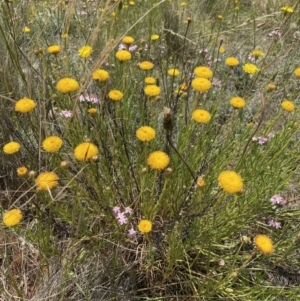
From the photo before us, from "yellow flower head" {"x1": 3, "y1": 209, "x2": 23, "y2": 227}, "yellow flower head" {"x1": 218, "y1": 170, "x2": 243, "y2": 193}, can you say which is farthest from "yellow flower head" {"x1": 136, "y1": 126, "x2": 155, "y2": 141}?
"yellow flower head" {"x1": 3, "y1": 209, "x2": 23, "y2": 227}

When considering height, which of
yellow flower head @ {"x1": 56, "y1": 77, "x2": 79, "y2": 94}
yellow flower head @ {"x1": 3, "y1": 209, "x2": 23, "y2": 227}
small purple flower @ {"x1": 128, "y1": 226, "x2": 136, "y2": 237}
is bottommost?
small purple flower @ {"x1": 128, "y1": 226, "x2": 136, "y2": 237}

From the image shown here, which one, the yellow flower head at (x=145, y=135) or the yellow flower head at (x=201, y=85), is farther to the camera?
the yellow flower head at (x=201, y=85)

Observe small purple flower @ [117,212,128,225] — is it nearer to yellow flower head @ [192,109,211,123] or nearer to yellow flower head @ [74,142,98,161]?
yellow flower head @ [74,142,98,161]

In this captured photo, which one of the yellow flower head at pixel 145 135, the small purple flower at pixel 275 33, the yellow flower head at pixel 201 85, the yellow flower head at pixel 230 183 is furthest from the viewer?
the small purple flower at pixel 275 33

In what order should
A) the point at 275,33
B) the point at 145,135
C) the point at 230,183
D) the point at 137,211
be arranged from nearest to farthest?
the point at 230,183 < the point at 145,135 < the point at 137,211 < the point at 275,33

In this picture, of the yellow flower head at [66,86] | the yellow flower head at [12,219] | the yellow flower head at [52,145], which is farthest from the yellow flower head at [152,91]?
the yellow flower head at [12,219]

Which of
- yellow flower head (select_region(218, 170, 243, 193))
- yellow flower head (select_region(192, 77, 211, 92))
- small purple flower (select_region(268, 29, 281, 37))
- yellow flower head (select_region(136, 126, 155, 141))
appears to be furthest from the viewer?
small purple flower (select_region(268, 29, 281, 37))

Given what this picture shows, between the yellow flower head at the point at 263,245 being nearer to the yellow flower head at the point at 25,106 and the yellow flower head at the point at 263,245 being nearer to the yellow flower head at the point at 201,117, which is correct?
the yellow flower head at the point at 201,117

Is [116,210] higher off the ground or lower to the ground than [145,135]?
lower

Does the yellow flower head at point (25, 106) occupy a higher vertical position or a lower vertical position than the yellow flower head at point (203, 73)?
higher

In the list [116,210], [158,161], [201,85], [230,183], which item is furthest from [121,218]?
[201,85]

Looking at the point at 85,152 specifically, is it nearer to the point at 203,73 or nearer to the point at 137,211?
the point at 137,211

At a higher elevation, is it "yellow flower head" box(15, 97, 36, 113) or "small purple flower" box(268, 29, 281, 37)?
"yellow flower head" box(15, 97, 36, 113)

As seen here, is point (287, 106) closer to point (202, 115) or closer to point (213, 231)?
point (202, 115)
